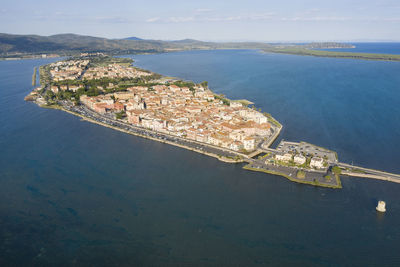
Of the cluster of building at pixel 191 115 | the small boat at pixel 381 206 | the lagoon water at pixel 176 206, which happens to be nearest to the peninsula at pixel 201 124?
the cluster of building at pixel 191 115

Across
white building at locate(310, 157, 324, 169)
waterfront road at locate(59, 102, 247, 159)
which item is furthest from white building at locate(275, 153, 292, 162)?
waterfront road at locate(59, 102, 247, 159)

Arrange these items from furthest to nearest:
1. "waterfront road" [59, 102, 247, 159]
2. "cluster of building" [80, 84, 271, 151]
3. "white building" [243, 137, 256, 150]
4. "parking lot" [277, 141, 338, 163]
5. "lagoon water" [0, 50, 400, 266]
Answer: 1. "cluster of building" [80, 84, 271, 151]
2. "white building" [243, 137, 256, 150]
3. "waterfront road" [59, 102, 247, 159]
4. "parking lot" [277, 141, 338, 163]
5. "lagoon water" [0, 50, 400, 266]

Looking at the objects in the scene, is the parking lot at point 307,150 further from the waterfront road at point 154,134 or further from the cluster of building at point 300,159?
the waterfront road at point 154,134

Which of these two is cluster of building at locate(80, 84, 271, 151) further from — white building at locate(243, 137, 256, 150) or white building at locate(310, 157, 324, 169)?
white building at locate(310, 157, 324, 169)

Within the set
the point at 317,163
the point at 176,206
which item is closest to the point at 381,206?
the point at 317,163

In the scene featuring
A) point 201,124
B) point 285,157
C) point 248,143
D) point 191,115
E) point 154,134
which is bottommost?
point 285,157

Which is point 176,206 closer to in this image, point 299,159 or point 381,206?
point 299,159
